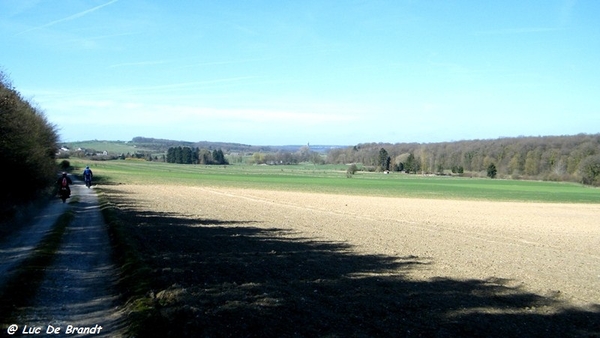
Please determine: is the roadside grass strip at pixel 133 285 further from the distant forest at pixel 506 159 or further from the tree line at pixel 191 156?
the tree line at pixel 191 156

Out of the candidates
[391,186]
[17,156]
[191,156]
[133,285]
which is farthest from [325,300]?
[191,156]

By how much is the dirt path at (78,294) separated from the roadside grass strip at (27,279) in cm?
15

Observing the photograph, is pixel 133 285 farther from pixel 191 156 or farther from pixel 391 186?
pixel 191 156

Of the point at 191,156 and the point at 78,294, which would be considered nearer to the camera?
the point at 78,294

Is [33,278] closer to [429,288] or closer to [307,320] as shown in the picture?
[307,320]

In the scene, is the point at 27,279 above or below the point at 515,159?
below

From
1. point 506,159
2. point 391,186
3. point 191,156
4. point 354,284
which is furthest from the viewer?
point 191,156

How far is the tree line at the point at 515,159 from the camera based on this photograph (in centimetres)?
13662

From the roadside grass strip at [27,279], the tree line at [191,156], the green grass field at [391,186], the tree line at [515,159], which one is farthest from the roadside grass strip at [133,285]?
the tree line at [191,156]

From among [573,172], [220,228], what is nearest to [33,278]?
[220,228]

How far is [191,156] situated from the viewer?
617 ft

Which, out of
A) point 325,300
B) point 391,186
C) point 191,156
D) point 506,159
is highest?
point 506,159

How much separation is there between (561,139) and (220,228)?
16224 cm

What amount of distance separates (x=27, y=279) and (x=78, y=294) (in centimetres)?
168
